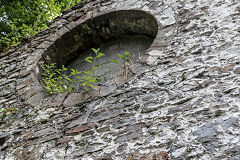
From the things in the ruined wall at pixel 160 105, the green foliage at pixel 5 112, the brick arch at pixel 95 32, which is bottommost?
the ruined wall at pixel 160 105

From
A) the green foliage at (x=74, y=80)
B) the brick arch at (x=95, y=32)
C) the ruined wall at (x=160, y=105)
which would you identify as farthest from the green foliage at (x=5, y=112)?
the brick arch at (x=95, y=32)

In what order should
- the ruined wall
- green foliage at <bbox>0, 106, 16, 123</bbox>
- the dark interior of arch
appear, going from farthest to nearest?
the dark interior of arch, green foliage at <bbox>0, 106, 16, 123</bbox>, the ruined wall

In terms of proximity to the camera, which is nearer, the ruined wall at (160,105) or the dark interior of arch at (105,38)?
the ruined wall at (160,105)

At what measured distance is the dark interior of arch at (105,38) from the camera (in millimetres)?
3557

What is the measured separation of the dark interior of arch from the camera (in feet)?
11.7

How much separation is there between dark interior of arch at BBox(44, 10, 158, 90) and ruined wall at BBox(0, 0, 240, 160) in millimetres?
562

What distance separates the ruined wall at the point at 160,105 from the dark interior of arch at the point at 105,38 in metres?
0.56

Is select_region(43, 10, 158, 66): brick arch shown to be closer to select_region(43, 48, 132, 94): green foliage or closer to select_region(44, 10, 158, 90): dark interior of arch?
select_region(44, 10, 158, 90): dark interior of arch

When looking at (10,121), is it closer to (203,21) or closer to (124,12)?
(124,12)

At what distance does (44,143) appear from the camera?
2.10 meters

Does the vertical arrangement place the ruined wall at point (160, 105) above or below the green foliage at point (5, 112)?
below

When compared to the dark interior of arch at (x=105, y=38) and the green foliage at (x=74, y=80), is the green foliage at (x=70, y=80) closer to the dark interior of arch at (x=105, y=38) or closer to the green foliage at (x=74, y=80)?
the green foliage at (x=74, y=80)

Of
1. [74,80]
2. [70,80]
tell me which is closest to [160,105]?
[74,80]

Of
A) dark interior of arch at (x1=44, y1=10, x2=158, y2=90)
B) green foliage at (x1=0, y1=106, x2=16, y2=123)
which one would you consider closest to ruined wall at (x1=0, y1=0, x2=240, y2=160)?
green foliage at (x1=0, y1=106, x2=16, y2=123)
